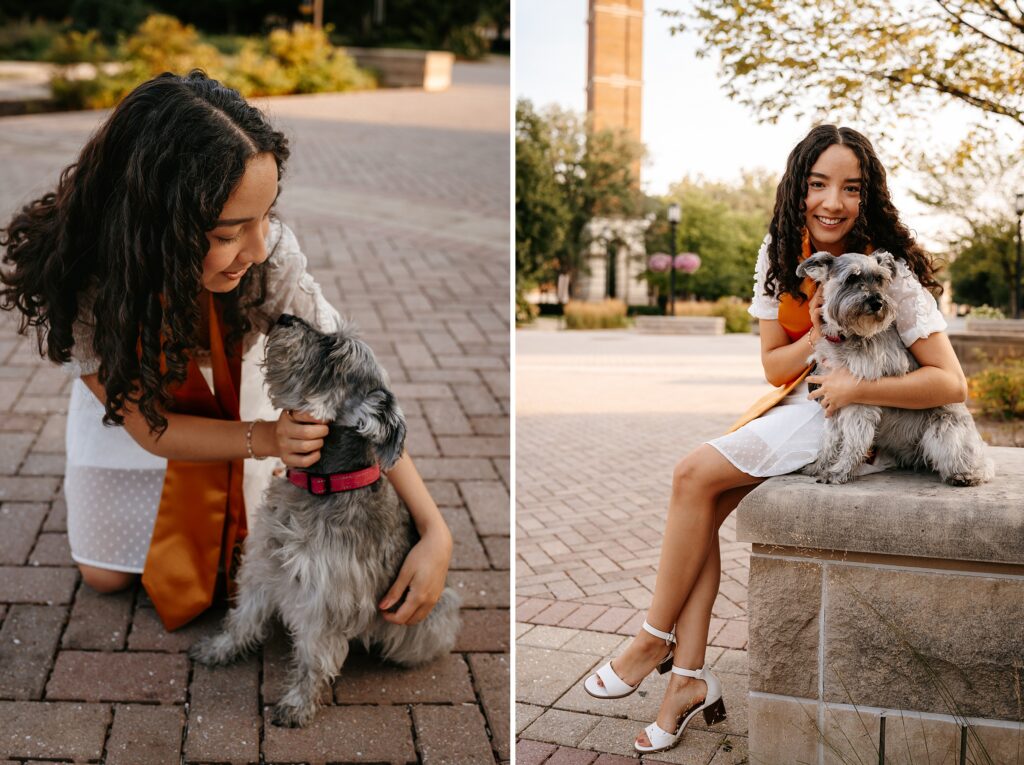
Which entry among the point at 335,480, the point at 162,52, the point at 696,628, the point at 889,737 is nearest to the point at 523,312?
the point at 162,52

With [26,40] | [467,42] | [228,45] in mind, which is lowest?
[26,40]

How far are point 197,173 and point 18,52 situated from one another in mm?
27065

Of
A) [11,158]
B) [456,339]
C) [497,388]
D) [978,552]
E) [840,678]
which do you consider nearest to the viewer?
[978,552]

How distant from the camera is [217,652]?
3279mm

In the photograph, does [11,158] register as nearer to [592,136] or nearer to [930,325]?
[930,325]

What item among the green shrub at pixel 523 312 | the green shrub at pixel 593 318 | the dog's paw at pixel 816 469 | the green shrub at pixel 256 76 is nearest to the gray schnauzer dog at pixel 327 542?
the dog's paw at pixel 816 469

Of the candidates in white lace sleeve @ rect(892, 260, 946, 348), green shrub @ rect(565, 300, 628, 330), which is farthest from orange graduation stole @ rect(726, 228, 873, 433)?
green shrub @ rect(565, 300, 628, 330)

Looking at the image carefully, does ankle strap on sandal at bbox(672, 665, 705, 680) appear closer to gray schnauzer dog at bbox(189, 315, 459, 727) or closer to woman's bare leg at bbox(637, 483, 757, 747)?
woman's bare leg at bbox(637, 483, 757, 747)

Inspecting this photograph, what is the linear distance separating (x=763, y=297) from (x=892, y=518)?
89cm

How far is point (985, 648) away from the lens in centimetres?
266

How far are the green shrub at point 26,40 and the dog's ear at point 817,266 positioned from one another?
26.0 meters

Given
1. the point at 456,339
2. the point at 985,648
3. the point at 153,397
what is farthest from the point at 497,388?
the point at 985,648

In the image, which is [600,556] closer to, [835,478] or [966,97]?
[835,478]

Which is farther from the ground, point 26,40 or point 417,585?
point 26,40
